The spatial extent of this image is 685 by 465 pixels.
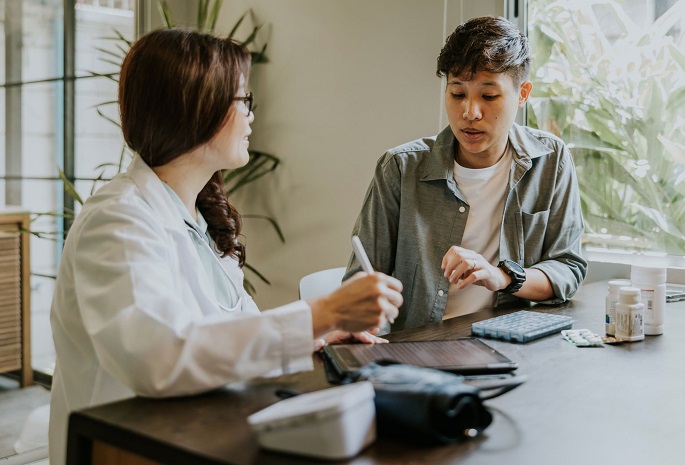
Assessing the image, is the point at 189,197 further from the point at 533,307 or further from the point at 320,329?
the point at 533,307

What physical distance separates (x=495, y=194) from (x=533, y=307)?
0.35 meters

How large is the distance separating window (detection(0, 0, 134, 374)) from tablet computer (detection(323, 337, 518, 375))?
1.63m

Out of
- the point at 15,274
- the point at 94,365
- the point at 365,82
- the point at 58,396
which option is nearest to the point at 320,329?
the point at 94,365

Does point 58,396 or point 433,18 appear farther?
point 433,18

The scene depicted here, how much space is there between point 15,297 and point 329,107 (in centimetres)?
138

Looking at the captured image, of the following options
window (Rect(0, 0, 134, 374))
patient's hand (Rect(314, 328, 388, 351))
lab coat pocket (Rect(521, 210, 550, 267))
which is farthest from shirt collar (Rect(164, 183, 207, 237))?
window (Rect(0, 0, 134, 374))

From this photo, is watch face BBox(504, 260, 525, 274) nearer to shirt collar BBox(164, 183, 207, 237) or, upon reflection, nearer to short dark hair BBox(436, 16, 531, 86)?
short dark hair BBox(436, 16, 531, 86)

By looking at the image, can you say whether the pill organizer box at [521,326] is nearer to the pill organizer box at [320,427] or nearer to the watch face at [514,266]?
the watch face at [514,266]

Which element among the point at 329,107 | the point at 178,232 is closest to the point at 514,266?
the point at 178,232

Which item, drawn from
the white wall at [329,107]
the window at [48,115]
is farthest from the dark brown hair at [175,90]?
the white wall at [329,107]

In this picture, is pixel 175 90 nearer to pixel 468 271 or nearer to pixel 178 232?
pixel 178 232

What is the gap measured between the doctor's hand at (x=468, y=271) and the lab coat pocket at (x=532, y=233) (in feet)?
0.81

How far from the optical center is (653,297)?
66.9 inches

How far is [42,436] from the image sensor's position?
2.80 m
